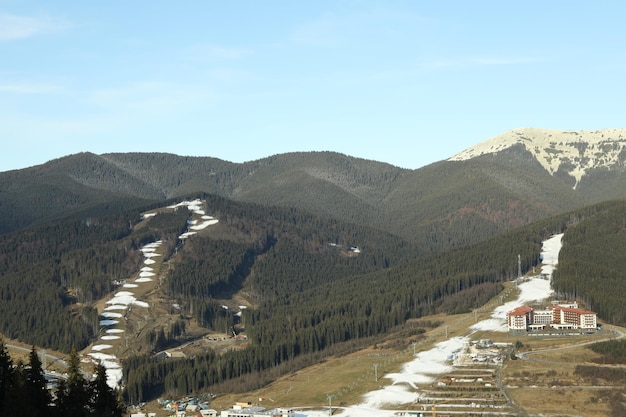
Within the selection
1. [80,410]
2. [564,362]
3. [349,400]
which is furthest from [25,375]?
[564,362]

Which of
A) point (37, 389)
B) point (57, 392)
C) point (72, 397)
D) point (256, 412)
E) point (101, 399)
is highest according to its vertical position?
point (37, 389)

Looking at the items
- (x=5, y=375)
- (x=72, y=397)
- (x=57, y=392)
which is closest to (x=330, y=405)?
(x=57, y=392)

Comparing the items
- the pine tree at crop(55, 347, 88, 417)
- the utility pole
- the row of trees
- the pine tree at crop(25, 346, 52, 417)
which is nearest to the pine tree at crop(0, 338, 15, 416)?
the row of trees

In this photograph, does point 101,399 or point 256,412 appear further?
point 256,412

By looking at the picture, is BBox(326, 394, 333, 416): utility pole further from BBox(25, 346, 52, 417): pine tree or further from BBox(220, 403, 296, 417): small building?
BBox(25, 346, 52, 417): pine tree

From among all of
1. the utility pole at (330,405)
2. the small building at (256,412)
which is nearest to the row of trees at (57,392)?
the small building at (256,412)

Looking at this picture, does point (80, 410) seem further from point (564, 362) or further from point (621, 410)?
point (564, 362)

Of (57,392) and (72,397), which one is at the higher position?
(57,392)

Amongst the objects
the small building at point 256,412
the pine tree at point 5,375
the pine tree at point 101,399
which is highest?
the pine tree at point 5,375

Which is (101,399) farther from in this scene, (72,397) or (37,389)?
(37,389)

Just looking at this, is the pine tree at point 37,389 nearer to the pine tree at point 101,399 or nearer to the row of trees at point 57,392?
the row of trees at point 57,392

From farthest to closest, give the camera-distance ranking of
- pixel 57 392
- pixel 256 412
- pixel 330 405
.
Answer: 1. pixel 330 405
2. pixel 256 412
3. pixel 57 392

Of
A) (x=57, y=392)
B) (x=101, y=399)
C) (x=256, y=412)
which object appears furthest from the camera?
(x=256, y=412)
